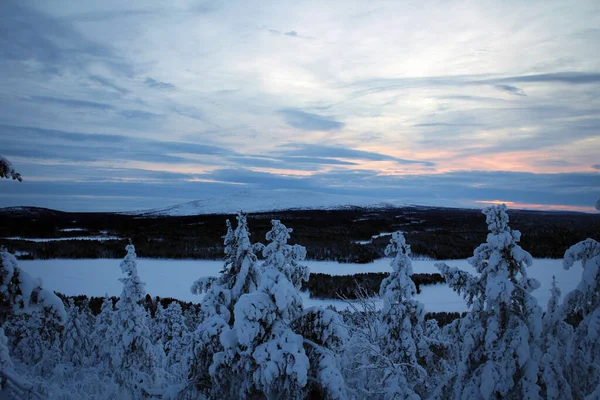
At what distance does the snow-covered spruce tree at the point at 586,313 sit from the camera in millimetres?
4535

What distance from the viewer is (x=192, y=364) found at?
15.4 ft

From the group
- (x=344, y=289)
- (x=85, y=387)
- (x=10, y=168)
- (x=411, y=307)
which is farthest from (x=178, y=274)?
(x=10, y=168)

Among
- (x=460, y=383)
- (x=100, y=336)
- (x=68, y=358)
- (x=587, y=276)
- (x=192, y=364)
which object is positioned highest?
A: (x=587, y=276)

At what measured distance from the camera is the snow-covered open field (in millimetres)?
19297

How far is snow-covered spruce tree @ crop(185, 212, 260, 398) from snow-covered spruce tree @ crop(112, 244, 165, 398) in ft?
13.1

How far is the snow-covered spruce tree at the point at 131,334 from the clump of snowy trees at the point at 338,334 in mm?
31

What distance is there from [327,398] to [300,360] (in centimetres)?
52

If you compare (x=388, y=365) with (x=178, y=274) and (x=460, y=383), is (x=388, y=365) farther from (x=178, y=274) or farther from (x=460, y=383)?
(x=178, y=274)

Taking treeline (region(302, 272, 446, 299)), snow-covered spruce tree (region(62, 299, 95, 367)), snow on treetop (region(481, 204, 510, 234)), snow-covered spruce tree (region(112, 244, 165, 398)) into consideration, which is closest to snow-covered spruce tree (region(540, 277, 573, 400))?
snow on treetop (region(481, 204, 510, 234))

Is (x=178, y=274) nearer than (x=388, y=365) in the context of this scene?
No

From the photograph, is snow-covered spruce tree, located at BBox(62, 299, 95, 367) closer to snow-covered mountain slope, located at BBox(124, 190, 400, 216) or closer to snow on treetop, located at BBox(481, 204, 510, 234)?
snow on treetop, located at BBox(481, 204, 510, 234)

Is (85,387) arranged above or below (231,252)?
below

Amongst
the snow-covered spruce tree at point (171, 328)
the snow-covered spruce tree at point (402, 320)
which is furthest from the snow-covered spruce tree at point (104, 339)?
the snow-covered spruce tree at point (402, 320)

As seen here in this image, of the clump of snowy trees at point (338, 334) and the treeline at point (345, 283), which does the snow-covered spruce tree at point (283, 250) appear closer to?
the clump of snowy trees at point (338, 334)
